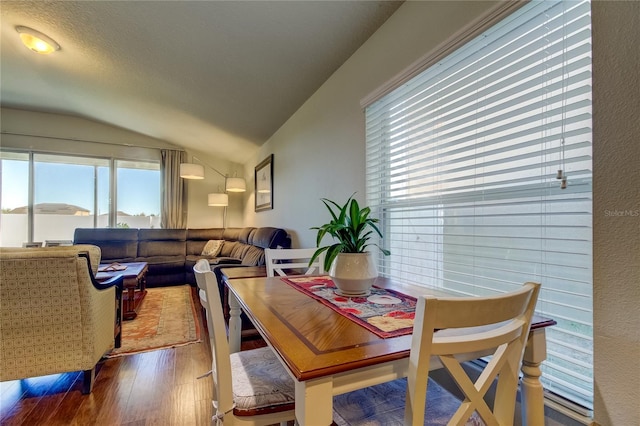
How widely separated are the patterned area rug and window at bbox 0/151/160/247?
7.92 ft

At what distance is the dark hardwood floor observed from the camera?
1556mm

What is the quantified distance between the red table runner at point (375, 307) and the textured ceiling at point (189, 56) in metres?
1.69

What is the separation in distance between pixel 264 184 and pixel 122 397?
3334 millimetres

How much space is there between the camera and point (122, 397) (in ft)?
5.75

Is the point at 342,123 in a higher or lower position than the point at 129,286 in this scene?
higher

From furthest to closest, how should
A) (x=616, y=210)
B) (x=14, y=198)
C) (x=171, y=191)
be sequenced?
(x=171, y=191) → (x=14, y=198) → (x=616, y=210)

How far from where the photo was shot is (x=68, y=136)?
5.23 metres

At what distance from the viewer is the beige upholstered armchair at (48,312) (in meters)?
1.58

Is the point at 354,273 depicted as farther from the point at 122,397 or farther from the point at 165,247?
the point at 165,247

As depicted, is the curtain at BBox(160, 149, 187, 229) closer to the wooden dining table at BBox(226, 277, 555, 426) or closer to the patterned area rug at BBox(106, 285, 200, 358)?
the patterned area rug at BBox(106, 285, 200, 358)

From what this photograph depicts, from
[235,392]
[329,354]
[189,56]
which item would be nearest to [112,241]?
[189,56]

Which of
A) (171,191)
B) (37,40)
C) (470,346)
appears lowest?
(470,346)

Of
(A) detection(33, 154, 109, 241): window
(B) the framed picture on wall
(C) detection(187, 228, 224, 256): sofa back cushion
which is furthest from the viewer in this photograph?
(C) detection(187, 228, 224, 256): sofa back cushion

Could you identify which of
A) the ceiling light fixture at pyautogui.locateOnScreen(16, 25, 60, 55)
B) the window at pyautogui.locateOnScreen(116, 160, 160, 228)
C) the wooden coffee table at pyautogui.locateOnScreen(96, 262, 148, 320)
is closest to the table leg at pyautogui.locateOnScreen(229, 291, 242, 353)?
the wooden coffee table at pyautogui.locateOnScreen(96, 262, 148, 320)
